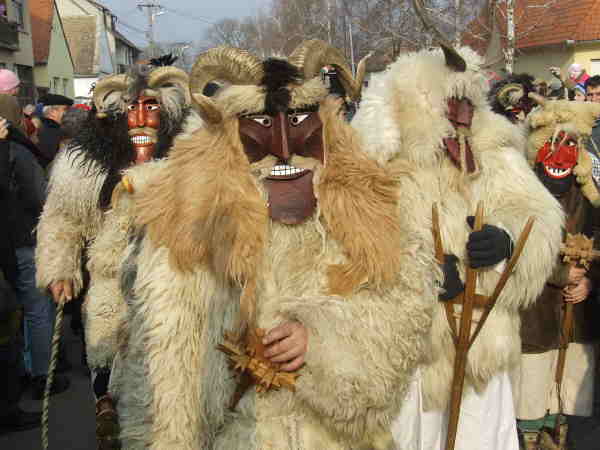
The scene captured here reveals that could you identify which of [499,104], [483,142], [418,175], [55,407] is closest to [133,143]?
[418,175]

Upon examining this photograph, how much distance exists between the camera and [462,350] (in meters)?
2.83

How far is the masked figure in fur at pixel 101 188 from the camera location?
3.65m

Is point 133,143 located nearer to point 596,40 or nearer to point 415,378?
point 415,378

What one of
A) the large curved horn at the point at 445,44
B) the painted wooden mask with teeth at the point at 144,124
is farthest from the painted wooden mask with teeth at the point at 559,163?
the painted wooden mask with teeth at the point at 144,124

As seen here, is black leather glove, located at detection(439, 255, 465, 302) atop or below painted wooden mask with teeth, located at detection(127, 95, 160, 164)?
below

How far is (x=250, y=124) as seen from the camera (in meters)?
2.27

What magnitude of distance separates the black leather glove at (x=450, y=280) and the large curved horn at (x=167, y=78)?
6.26 feet

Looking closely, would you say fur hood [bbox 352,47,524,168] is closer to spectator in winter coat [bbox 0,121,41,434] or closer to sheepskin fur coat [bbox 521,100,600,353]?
sheepskin fur coat [bbox 521,100,600,353]

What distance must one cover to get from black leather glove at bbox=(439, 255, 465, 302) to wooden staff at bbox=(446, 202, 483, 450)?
4cm

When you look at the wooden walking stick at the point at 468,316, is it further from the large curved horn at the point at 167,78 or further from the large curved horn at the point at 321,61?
the large curved horn at the point at 167,78

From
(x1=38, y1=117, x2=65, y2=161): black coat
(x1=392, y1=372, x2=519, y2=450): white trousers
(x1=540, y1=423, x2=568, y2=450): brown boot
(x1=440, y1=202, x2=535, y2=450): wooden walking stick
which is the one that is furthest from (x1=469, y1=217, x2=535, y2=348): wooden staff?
(x1=38, y1=117, x2=65, y2=161): black coat

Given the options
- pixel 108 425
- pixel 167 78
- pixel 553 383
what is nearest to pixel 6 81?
pixel 167 78

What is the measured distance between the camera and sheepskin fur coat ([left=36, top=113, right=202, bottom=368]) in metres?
3.61

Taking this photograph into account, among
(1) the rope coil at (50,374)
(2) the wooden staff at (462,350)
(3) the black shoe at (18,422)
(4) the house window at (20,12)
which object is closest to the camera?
(2) the wooden staff at (462,350)
